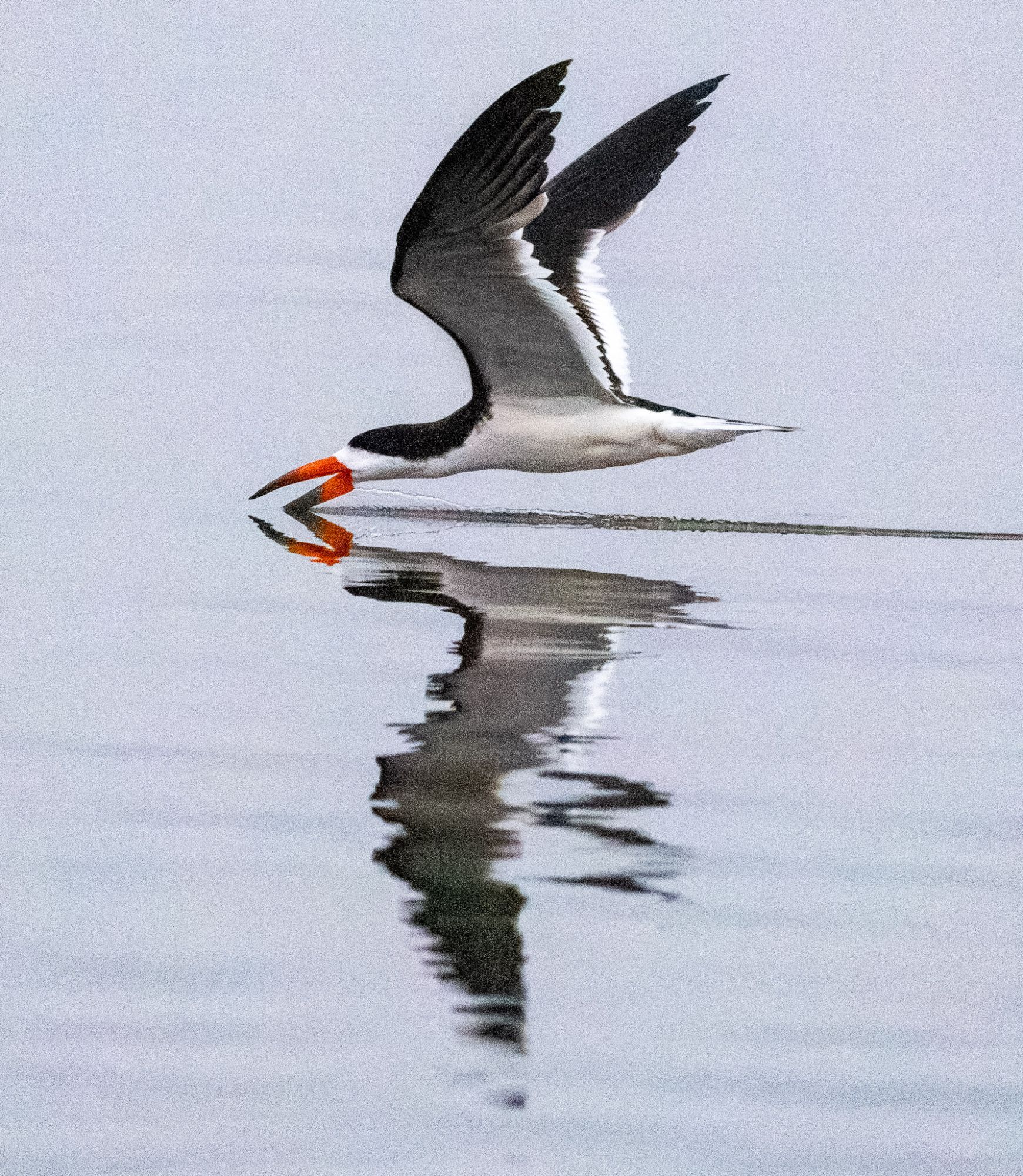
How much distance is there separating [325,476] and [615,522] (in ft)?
4.60

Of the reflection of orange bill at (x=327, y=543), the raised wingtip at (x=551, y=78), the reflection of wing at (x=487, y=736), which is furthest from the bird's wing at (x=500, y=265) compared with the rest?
the reflection of wing at (x=487, y=736)

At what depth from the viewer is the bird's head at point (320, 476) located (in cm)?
1005

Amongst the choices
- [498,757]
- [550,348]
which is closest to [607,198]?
[550,348]

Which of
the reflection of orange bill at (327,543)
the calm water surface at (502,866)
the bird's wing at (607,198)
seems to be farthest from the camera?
the bird's wing at (607,198)

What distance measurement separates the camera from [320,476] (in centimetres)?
1012

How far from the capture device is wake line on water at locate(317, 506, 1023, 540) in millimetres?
9531

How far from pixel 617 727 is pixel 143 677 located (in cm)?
139

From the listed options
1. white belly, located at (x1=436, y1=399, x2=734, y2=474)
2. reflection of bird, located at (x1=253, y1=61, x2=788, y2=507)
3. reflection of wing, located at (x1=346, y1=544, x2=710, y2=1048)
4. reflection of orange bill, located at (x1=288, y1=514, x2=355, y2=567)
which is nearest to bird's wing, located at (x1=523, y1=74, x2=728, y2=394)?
reflection of bird, located at (x1=253, y1=61, x2=788, y2=507)

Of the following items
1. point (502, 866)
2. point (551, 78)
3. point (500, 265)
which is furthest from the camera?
point (500, 265)

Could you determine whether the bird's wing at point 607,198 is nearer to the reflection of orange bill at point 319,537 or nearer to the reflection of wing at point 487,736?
the reflection of orange bill at point 319,537

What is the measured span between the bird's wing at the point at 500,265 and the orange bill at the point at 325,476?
0.81 meters

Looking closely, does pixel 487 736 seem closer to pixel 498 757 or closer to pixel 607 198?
pixel 498 757

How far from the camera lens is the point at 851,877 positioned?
409 cm

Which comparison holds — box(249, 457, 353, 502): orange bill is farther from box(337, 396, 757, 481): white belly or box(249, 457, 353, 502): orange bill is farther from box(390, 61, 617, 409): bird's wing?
box(390, 61, 617, 409): bird's wing
